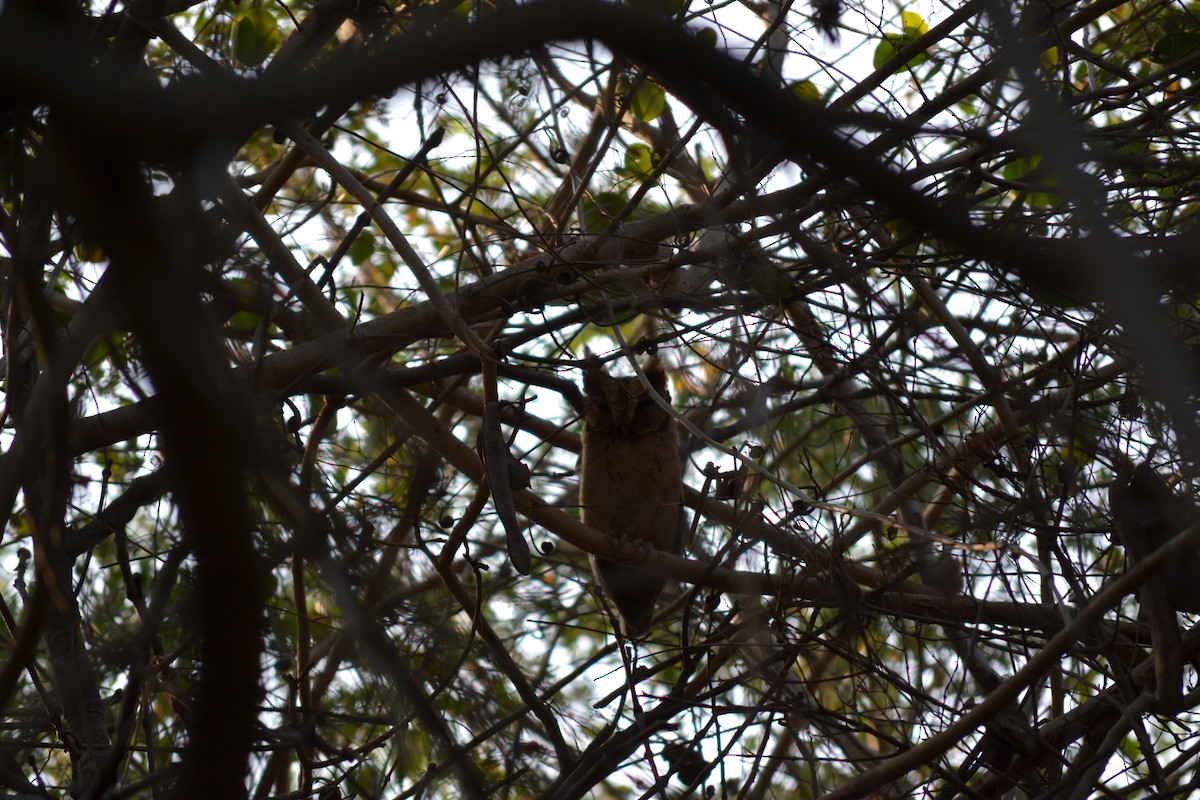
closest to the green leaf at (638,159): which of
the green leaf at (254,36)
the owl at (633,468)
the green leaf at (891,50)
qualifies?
the green leaf at (891,50)

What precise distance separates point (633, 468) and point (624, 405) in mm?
348

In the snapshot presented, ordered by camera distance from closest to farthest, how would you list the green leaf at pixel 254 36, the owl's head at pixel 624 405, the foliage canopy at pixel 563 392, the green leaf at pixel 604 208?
the foliage canopy at pixel 563 392 → the green leaf at pixel 604 208 → the green leaf at pixel 254 36 → the owl's head at pixel 624 405

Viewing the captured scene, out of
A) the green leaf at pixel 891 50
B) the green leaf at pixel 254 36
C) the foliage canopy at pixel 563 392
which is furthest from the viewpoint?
the green leaf at pixel 254 36

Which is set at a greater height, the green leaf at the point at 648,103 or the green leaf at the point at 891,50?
the green leaf at the point at 648,103

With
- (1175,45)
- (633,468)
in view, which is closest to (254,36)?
(633,468)

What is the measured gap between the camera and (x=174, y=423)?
3.77 feet

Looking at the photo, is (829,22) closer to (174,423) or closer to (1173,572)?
(1173,572)

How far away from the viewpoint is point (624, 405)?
17.4 ft

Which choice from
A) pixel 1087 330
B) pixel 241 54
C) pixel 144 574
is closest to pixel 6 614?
pixel 144 574

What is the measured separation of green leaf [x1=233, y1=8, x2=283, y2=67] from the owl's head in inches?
80.7

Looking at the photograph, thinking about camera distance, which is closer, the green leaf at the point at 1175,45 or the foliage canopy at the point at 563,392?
Result: the foliage canopy at the point at 563,392

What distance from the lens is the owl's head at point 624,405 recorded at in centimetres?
523

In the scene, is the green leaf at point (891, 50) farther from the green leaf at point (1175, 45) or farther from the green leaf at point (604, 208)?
the green leaf at point (604, 208)

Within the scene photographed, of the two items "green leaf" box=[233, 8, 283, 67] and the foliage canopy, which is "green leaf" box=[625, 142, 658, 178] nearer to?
the foliage canopy
